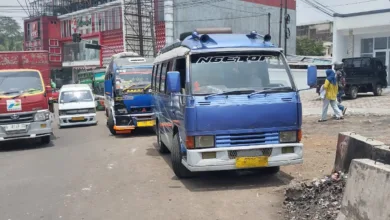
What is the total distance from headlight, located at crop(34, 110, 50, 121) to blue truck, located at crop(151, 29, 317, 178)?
20.9 ft

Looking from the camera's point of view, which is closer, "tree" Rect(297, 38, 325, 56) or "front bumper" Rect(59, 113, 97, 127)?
"front bumper" Rect(59, 113, 97, 127)

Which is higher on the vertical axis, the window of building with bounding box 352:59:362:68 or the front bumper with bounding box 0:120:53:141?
the window of building with bounding box 352:59:362:68

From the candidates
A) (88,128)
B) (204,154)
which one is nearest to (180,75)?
(204,154)

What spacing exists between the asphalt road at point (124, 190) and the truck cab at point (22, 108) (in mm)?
1251

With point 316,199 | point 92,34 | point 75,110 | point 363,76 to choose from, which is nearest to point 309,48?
point 92,34

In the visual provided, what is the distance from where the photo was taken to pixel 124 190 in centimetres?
749

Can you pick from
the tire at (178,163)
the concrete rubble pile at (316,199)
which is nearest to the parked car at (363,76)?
the tire at (178,163)

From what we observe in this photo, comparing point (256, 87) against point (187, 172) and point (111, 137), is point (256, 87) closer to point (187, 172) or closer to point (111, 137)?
point (187, 172)

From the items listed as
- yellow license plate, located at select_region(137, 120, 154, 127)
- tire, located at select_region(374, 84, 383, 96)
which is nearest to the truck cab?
yellow license plate, located at select_region(137, 120, 154, 127)

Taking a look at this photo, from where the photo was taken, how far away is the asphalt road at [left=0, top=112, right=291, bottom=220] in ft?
20.3

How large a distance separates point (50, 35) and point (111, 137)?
41504 mm

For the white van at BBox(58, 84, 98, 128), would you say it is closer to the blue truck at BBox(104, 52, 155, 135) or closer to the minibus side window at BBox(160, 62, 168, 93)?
the blue truck at BBox(104, 52, 155, 135)

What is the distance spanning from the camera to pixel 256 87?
24.5 feet

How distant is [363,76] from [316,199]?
59.0 ft
